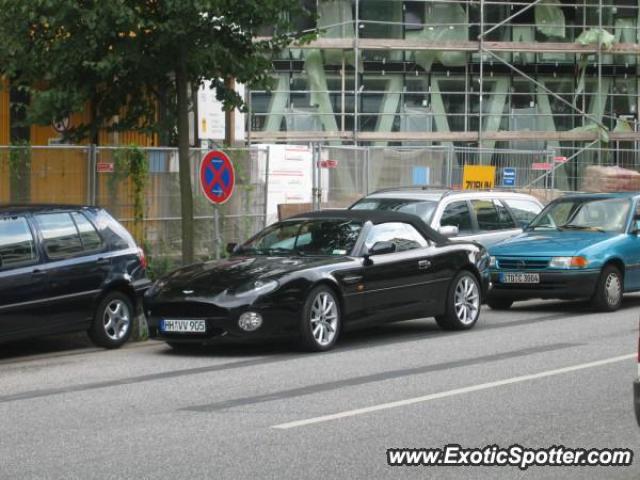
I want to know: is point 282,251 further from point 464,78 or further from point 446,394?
point 464,78

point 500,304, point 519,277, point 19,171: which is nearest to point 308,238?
point 519,277

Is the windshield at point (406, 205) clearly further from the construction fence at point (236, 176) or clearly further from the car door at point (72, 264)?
the car door at point (72, 264)

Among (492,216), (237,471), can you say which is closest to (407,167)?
(492,216)

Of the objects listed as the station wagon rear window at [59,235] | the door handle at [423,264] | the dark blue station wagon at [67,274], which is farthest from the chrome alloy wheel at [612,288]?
the station wagon rear window at [59,235]

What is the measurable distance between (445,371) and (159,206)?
10200 millimetres

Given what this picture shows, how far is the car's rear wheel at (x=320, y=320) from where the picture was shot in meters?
13.8

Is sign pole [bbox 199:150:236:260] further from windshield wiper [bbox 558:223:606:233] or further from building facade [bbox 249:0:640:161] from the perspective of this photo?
building facade [bbox 249:0:640:161]

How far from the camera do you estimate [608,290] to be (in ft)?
59.9

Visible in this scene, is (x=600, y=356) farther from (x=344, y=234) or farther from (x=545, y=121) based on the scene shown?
(x=545, y=121)

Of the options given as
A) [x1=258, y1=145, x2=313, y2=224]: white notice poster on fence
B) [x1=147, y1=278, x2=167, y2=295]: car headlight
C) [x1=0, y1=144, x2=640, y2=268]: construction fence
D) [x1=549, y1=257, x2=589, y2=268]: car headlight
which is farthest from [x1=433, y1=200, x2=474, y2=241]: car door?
[x1=258, y1=145, x2=313, y2=224]: white notice poster on fence

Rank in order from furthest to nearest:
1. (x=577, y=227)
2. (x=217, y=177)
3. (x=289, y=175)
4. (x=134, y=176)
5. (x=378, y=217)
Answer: (x=289, y=175), (x=134, y=176), (x=577, y=227), (x=217, y=177), (x=378, y=217)

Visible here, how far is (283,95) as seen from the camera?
39.0 metres

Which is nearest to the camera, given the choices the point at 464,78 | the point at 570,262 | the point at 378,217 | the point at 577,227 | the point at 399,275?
the point at 399,275

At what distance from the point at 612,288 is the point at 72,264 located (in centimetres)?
749
